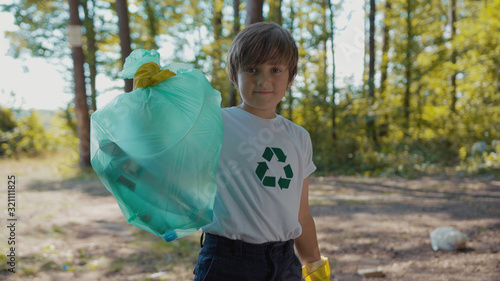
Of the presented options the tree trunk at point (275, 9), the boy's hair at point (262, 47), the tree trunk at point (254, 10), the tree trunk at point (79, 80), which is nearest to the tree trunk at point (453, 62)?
the tree trunk at point (275, 9)

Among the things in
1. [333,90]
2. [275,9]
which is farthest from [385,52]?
[275,9]

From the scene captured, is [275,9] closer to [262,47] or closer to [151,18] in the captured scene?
[151,18]

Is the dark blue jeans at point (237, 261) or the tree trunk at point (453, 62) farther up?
the tree trunk at point (453, 62)

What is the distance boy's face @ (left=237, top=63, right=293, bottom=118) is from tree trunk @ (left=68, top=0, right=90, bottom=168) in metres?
10.1

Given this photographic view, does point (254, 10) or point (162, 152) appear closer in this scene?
point (162, 152)

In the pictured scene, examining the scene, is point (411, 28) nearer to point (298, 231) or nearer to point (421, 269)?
point (421, 269)

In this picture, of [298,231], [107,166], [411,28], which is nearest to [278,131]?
[298,231]

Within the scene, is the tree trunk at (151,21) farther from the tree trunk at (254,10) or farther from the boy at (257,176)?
the boy at (257,176)

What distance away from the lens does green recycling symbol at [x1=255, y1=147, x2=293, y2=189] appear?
4.74 ft

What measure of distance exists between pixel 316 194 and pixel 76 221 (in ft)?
13.2

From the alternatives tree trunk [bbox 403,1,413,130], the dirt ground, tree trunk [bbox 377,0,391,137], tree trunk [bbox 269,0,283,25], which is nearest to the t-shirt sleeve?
the dirt ground

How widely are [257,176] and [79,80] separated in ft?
34.5

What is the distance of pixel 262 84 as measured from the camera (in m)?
1.48

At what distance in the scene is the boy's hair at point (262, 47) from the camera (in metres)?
1.48
